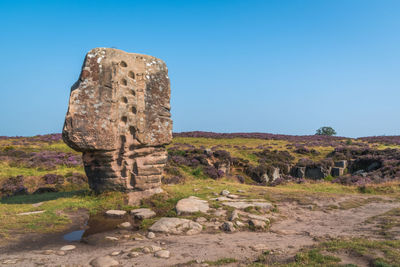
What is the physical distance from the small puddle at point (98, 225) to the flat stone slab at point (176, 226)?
2.58ft

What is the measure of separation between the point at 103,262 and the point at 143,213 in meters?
4.05

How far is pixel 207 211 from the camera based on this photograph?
10.2m

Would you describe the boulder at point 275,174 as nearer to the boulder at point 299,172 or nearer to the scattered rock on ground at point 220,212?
the boulder at point 299,172

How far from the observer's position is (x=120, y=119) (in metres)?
11.6

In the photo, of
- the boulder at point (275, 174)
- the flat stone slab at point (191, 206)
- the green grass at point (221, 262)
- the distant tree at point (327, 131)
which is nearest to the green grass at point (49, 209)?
the flat stone slab at point (191, 206)

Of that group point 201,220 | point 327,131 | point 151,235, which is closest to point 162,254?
point 151,235

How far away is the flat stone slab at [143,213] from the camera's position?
980 centimetres

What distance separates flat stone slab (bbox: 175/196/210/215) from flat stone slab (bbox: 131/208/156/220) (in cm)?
94

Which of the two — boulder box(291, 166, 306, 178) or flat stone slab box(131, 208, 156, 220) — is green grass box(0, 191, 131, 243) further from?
boulder box(291, 166, 306, 178)

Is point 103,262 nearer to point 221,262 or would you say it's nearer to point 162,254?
point 162,254

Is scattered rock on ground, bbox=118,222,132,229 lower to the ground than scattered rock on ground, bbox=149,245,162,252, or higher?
lower

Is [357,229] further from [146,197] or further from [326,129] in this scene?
[326,129]

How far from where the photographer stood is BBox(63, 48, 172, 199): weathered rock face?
1073 centimetres

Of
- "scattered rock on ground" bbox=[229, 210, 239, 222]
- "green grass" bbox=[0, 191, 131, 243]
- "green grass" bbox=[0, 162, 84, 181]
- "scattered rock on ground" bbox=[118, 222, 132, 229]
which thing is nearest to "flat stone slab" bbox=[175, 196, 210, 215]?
"scattered rock on ground" bbox=[229, 210, 239, 222]
